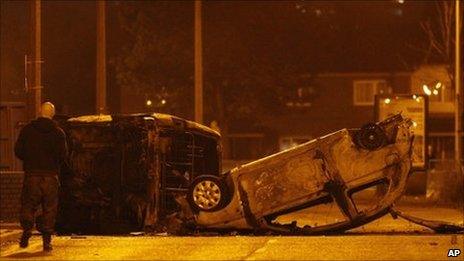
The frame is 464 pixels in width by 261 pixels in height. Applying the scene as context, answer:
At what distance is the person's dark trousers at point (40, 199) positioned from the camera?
1173 cm

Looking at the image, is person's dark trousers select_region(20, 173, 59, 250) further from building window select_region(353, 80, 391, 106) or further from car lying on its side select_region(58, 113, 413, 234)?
building window select_region(353, 80, 391, 106)

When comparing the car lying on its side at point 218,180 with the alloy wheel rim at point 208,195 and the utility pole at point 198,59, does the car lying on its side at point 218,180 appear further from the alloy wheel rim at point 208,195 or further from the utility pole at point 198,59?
the utility pole at point 198,59

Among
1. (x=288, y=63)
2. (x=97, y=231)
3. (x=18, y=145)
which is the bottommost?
(x=97, y=231)

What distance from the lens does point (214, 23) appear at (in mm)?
46750

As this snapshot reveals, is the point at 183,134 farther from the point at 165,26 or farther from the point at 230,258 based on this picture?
the point at 165,26

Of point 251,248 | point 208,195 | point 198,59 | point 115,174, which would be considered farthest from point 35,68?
point 198,59

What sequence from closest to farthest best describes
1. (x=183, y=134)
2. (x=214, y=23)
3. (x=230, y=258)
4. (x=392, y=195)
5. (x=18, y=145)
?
1. (x=230, y=258)
2. (x=18, y=145)
3. (x=392, y=195)
4. (x=183, y=134)
5. (x=214, y=23)

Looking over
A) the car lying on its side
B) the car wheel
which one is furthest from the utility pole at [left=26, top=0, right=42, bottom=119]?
the car wheel

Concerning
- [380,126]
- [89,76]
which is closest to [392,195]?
[380,126]

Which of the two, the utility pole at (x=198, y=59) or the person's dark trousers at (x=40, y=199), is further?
the utility pole at (x=198, y=59)

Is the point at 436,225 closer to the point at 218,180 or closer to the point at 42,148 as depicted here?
the point at 218,180

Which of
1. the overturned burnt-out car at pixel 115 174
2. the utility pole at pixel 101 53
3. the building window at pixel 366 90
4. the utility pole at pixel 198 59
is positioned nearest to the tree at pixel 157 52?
the building window at pixel 366 90

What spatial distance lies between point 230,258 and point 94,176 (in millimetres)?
4064

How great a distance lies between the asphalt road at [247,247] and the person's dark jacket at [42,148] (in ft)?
3.24
